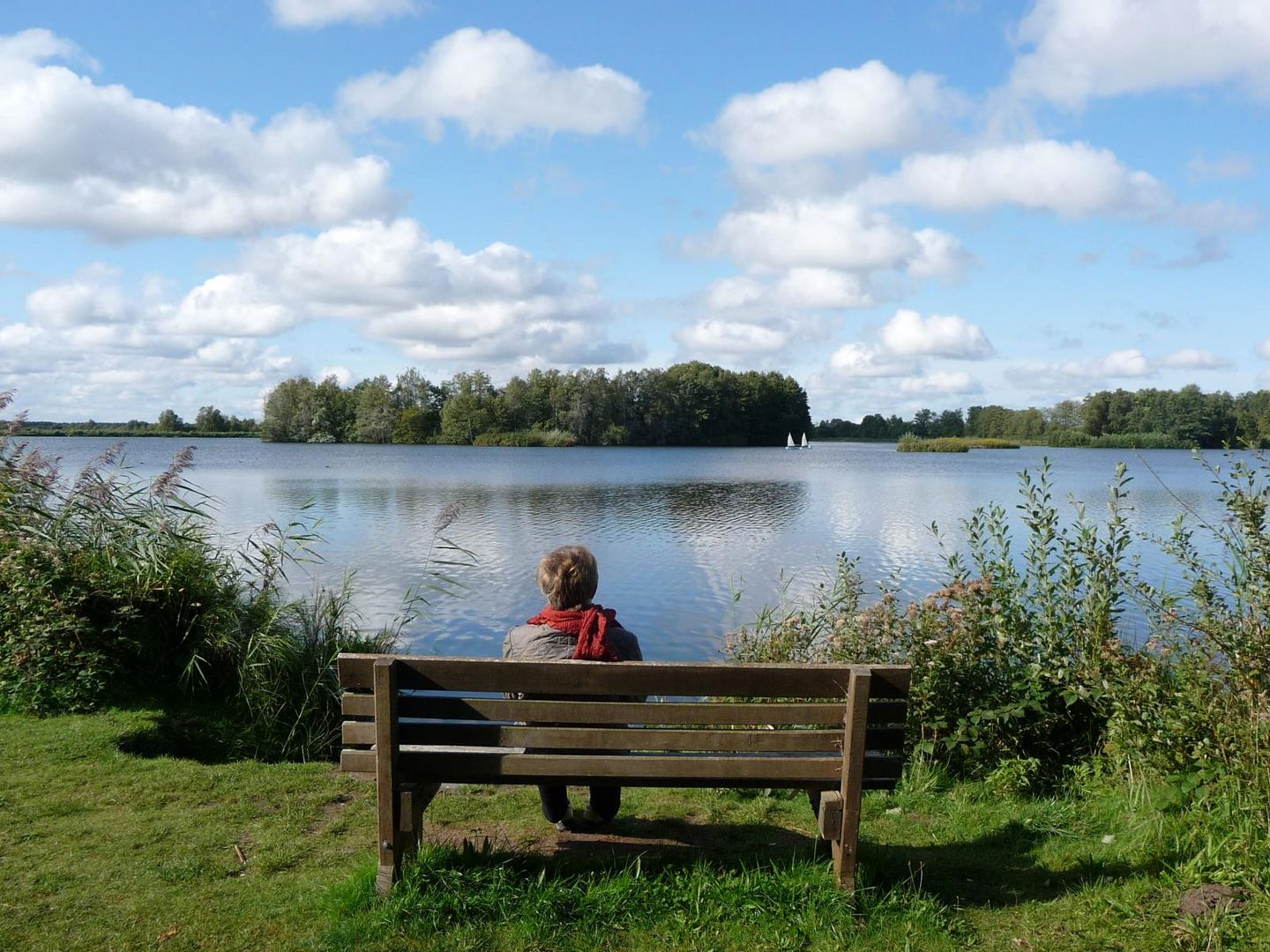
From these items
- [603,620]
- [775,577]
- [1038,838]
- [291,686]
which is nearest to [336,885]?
[603,620]

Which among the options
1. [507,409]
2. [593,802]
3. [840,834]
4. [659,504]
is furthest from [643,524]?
[507,409]

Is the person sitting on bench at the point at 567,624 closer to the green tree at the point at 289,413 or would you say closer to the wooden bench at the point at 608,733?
the wooden bench at the point at 608,733

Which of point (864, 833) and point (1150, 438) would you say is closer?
point (864, 833)

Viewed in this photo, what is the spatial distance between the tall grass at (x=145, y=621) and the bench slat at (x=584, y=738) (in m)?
3.94

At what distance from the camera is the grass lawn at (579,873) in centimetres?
366

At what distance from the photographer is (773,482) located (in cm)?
4438

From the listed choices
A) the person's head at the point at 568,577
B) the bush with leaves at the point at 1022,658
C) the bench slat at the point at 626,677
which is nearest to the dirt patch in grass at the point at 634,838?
the bench slat at the point at 626,677

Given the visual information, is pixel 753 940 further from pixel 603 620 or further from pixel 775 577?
pixel 775 577

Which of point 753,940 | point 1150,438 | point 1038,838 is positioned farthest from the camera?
point 1150,438

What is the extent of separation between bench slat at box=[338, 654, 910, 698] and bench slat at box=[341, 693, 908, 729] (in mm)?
60

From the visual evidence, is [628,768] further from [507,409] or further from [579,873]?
[507,409]

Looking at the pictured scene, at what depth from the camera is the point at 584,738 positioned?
3826 millimetres

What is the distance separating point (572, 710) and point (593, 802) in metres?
1.18

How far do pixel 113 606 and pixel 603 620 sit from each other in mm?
5286
